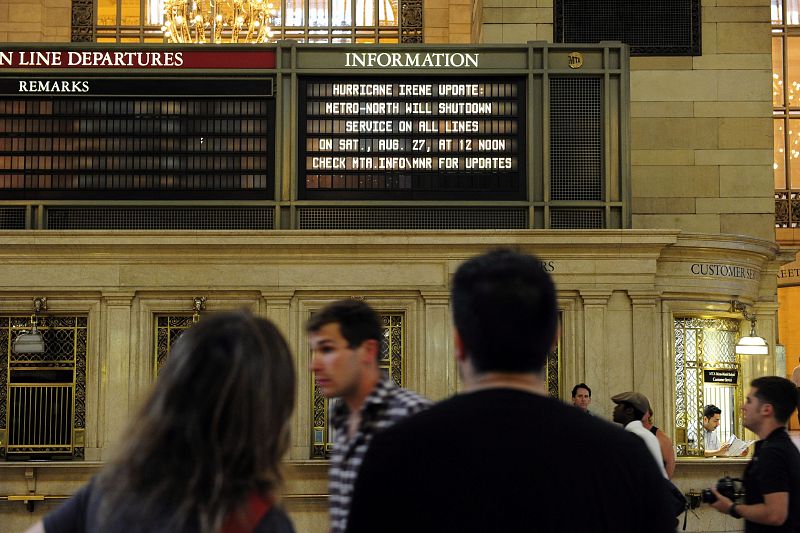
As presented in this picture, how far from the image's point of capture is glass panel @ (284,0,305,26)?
23.5 meters

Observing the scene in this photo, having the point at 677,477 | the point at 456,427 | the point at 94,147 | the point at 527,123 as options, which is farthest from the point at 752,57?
the point at 456,427

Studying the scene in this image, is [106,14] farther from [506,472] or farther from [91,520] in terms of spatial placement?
[506,472]

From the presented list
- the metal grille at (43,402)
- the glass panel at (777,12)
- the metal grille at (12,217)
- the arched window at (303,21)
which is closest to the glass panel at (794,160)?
the glass panel at (777,12)

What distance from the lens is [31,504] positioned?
40.4 feet

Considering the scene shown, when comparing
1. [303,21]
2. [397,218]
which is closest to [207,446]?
[397,218]

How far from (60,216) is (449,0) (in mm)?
11437

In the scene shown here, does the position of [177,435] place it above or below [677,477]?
above

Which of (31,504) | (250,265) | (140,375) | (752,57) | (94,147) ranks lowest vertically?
(31,504)

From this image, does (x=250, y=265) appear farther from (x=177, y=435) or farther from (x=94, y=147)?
(x=177, y=435)

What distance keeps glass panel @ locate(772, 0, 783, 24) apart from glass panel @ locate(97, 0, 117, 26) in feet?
44.5

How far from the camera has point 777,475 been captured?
565 cm

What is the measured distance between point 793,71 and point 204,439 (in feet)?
83.9

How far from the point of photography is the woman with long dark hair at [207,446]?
89.9 inches

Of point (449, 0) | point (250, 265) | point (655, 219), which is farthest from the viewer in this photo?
point (449, 0)
